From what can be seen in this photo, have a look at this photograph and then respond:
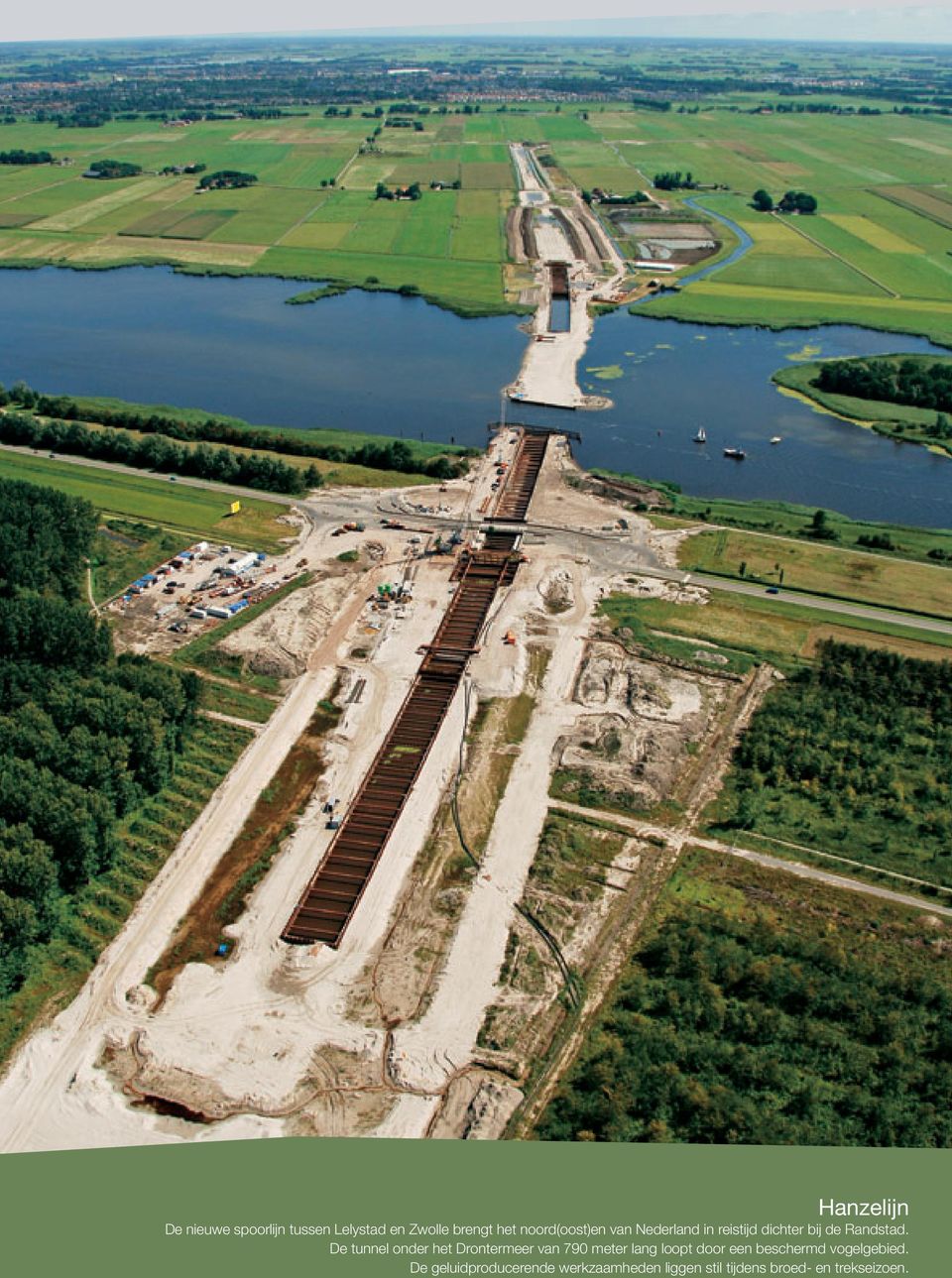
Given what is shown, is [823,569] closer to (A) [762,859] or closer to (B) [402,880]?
(A) [762,859]

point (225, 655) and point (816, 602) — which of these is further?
point (816, 602)

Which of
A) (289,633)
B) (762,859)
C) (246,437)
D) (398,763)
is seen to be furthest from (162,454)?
(762,859)

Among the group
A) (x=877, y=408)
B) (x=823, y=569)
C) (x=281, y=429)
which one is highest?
(x=877, y=408)

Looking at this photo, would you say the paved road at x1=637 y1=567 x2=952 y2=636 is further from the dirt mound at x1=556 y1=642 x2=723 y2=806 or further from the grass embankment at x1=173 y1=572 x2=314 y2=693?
the grass embankment at x1=173 y1=572 x2=314 y2=693

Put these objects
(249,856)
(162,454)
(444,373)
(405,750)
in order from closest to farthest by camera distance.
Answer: (249,856), (405,750), (162,454), (444,373)

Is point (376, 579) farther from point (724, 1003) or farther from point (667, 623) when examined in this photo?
point (724, 1003)

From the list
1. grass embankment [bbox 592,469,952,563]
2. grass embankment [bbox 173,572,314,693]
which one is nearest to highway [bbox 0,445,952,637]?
grass embankment [bbox 592,469,952,563]

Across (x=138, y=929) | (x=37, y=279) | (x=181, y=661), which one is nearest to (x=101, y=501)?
(x=181, y=661)
